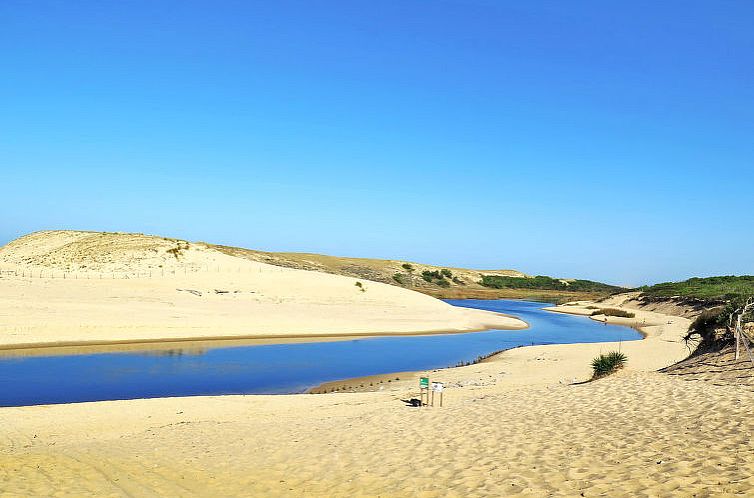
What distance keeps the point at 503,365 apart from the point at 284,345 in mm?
14739

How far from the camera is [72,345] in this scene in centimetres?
3050

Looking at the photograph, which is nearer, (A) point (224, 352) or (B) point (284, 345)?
(A) point (224, 352)

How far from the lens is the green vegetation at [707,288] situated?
66.1m

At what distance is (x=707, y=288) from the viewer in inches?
3103

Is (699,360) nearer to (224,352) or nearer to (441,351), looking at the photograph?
(441,351)

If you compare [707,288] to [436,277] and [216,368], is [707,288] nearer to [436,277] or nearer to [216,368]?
[436,277]

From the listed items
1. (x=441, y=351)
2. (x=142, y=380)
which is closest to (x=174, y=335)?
(x=142, y=380)

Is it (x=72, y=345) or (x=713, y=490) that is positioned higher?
(x=713, y=490)

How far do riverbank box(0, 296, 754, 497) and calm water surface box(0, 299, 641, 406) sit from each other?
379 centimetres

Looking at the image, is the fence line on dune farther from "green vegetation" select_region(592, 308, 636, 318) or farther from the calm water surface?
"green vegetation" select_region(592, 308, 636, 318)

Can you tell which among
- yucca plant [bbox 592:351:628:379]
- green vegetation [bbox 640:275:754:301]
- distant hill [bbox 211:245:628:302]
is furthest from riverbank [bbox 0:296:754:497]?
distant hill [bbox 211:245:628:302]

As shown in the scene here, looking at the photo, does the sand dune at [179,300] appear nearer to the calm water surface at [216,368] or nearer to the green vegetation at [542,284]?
the calm water surface at [216,368]

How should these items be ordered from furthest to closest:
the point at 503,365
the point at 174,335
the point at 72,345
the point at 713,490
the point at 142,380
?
the point at 174,335
the point at 72,345
the point at 503,365
the point at 142,380
the point at 713,490

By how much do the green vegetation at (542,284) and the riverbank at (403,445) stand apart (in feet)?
419
